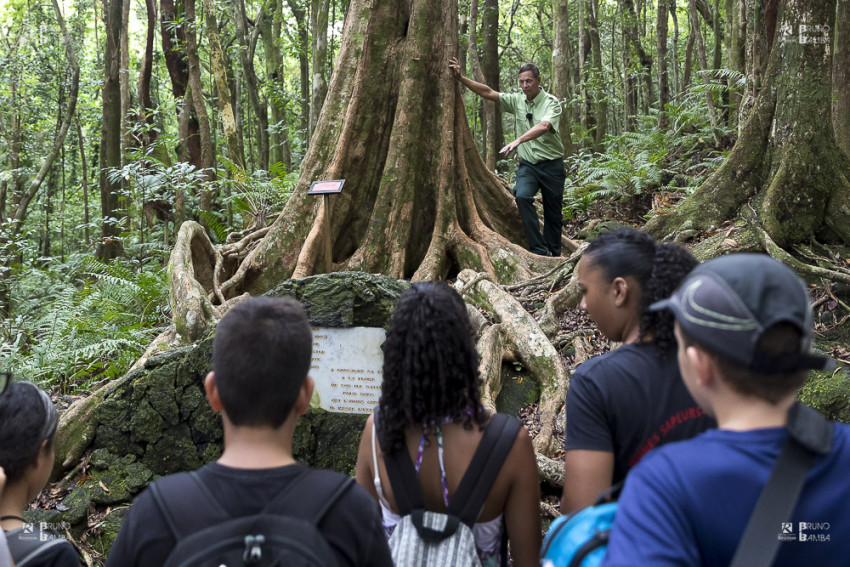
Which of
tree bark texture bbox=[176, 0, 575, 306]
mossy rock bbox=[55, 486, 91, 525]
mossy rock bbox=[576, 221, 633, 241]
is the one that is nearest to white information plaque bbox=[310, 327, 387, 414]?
mossy rock bbox=[55, 486, 91, 525]

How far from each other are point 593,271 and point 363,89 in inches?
218

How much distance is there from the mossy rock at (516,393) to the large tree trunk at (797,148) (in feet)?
7.79

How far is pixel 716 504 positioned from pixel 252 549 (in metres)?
1.03

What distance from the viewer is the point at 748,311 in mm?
1537

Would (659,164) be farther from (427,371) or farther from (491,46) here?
(427,371)

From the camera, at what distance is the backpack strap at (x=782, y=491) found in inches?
56.4

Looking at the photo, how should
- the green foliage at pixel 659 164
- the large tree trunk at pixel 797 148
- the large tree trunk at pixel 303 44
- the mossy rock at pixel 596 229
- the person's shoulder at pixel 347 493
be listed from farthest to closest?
the large tree trunk at pixel 303 44 → the green foliage at pixel 659 164 → the mossy rock at pixel 596 229 → the large tree trunk at pixel 797 148 → the person's shoulder at pixel 347 493

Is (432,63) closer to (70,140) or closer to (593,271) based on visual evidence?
(593,271)

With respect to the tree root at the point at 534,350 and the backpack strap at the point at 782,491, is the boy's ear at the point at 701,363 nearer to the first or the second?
the backpack strap at the point at 782,491

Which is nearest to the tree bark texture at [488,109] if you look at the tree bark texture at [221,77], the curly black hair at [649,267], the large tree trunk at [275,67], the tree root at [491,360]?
the large tree trunk at [275,67]

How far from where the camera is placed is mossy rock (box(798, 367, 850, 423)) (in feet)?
14.5

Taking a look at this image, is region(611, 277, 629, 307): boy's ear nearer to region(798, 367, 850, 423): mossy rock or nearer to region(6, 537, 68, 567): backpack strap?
region(6, 537, 68, 567): backpack strap

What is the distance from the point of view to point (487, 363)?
202 inches

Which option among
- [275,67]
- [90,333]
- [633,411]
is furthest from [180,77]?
[633,411]
